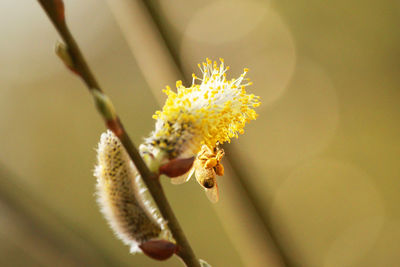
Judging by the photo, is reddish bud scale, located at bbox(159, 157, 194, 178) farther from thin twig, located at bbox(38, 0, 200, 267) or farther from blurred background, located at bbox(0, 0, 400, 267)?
blurred background, located at bbox(0, 0, 400, 267)

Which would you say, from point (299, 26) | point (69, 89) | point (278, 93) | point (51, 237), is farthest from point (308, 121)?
point (51, 237)

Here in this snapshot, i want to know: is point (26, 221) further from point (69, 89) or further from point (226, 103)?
point (226, 103)

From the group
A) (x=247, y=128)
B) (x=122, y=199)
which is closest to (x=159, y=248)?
(x=122, y=199)

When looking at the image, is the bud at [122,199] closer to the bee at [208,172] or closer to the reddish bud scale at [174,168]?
the reddish bud scale at [174,168]

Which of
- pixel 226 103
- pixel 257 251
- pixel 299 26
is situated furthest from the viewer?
pixel 257 251

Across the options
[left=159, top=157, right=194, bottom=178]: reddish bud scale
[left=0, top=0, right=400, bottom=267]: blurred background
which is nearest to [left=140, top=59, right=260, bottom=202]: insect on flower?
[left=159, top=157, right=194, bottom=178]: reddish bud scale

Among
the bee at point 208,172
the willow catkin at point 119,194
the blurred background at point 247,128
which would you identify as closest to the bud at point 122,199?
the willow catkin at point 119,194

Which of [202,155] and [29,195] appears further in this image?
[29,195]
